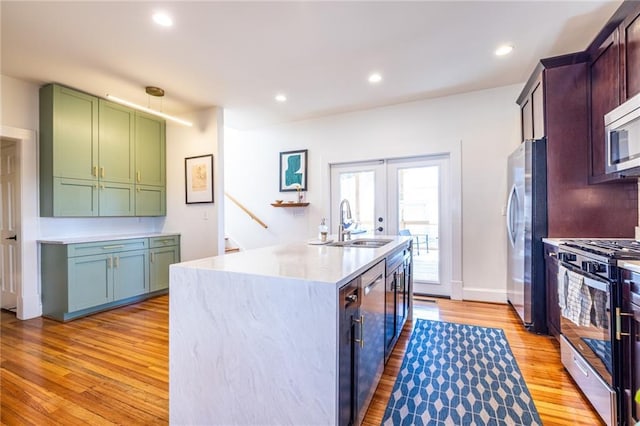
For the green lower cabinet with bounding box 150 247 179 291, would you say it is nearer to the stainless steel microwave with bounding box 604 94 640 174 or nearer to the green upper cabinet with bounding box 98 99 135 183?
the green upper cabinet with bounding box 98 99 135 183

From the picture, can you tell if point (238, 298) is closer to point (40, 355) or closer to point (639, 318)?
point (639, 318)

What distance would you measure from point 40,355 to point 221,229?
7.33 ft

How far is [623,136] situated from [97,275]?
5097 mm

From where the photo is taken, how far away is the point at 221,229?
430cm

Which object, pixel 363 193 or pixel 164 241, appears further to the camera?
pixel 363 193

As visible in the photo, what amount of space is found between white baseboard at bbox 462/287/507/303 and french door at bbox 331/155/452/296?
0.25 meters

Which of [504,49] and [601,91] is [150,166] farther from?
[601,91]

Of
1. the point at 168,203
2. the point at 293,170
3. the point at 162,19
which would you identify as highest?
the point at 162,19

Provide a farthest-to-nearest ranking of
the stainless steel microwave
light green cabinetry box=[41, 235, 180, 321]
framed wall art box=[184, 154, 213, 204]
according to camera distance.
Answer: framed wall art box=[184, 154, 213, 204] < light green cabinetry box=[41, 235, 180, 321] < the stainless steel microwave

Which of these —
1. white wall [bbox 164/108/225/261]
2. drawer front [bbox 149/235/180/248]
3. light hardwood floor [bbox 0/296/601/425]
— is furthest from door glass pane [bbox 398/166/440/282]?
drawer front [bbox 149/235/180/248]

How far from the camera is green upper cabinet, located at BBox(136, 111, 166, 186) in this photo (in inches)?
170

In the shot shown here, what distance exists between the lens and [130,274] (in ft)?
12.7

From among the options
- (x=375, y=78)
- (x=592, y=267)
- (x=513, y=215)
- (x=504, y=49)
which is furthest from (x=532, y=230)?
(x=375, y=78)

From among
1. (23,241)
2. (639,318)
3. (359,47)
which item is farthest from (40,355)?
(639,318)
